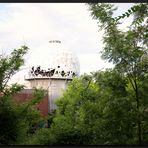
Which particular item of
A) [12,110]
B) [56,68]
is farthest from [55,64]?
[12,110]

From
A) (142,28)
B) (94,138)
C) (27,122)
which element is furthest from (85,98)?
(142,28)

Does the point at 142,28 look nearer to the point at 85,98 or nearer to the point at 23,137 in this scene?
the point at 85,98

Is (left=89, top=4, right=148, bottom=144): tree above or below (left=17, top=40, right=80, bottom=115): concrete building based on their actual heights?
below

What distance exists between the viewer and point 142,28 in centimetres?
570

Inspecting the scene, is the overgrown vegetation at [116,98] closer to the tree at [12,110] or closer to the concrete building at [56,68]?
the tree at [12,110]

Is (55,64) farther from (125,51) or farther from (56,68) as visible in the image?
(125,51)

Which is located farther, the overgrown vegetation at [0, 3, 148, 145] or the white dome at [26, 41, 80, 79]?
the white dome at [26, 41, 80, 79]

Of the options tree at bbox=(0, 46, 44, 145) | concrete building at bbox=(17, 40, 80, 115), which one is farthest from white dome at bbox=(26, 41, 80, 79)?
tree at bbox=(0, 46, 44, 145)

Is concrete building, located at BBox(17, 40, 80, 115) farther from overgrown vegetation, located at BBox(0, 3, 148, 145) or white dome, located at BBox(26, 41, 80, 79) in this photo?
overgrown vegetation, located at BBox(0, 3, 148, 145)

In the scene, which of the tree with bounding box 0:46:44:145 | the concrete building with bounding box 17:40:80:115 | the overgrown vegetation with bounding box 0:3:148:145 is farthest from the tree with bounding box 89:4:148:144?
Result: the concrete building with bounding box 17:40:80:115

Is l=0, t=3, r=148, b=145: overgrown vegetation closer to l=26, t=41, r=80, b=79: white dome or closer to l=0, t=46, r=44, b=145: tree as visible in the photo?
l=0, t=46, r=44, b=145: tree

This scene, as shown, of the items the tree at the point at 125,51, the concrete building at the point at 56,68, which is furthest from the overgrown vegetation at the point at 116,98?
the concrete building at the point at 56,68

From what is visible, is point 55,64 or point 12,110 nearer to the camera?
point 12,110

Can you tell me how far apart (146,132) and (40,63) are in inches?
710
